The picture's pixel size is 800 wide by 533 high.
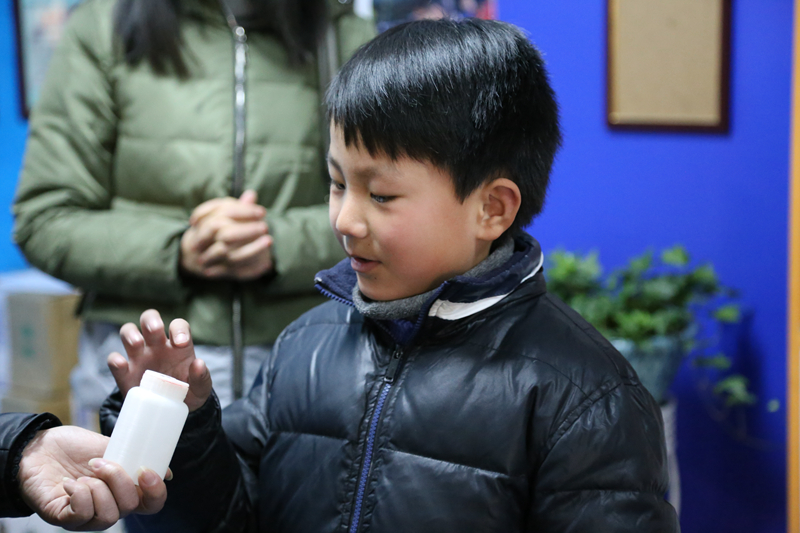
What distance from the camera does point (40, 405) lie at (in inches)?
108

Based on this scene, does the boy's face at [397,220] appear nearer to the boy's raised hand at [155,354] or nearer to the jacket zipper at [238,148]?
the boy's raised hand at [155,354]

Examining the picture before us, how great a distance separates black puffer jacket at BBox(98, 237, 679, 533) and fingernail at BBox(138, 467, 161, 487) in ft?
0.62

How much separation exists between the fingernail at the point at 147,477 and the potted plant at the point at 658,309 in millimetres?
1561

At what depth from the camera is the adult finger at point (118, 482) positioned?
826 mm

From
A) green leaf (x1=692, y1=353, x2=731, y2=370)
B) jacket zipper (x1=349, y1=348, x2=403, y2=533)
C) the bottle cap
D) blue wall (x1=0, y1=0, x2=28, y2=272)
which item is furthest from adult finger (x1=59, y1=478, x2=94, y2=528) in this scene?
blue wall (x1=0, y1=0, x2=28, y2=272)

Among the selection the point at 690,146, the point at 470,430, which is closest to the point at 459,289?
the point at 470,430

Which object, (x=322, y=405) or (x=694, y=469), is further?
(x=694, y=469)

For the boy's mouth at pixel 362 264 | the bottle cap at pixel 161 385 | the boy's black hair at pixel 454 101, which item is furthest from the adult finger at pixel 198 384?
the boy's black hair at pixel 454 101

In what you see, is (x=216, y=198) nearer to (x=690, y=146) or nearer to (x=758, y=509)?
(x=690, y=146)

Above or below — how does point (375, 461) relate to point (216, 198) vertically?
below

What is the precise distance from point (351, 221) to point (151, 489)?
364 millimetres

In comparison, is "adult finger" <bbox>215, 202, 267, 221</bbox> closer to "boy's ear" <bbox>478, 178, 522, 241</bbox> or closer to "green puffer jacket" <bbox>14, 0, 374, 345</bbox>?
"green puffer jacket" <bbox>14, 0, 374, 345</bbox>

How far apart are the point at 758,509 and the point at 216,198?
6.32 ft

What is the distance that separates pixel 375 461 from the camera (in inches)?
39.4
